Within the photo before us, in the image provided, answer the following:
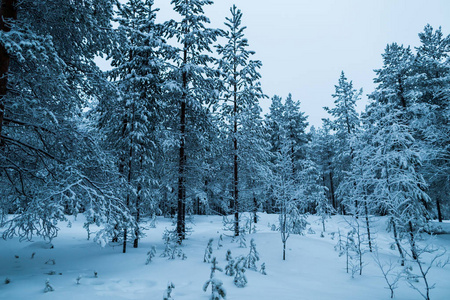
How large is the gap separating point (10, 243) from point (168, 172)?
808 cm

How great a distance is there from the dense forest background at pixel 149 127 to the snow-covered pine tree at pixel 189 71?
0.23 ft

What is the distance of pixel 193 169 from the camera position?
13141mm

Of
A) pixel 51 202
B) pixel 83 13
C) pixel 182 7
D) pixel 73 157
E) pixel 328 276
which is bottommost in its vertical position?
pixel 328 276

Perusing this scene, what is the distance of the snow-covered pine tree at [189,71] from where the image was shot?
1231 cm

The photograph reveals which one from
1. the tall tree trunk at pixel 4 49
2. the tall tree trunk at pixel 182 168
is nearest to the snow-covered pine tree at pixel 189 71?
the tall tree trunk at pixel 182 168

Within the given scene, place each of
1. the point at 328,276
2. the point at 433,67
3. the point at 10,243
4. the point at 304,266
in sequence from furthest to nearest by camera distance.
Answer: the point at 433,67
the point at 10,243
the point at 304,266
the point at 328,276

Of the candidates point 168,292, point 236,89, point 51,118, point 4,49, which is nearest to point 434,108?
point 236,89

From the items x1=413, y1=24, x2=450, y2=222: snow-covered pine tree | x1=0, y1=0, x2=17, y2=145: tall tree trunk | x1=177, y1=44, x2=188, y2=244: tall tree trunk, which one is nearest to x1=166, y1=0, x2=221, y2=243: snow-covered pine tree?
x1=177, y1=44, x2=188, y2=244: tall tree trunk

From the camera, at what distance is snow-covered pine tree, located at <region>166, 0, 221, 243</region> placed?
40.4 ft

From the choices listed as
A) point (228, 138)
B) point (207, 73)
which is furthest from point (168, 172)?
point (207, 73)

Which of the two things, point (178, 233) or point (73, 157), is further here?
point (178, 233)

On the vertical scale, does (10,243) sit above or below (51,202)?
below

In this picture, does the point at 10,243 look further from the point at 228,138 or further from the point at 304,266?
the point at 304,266

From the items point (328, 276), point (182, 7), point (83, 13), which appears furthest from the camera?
point (182, 7)
